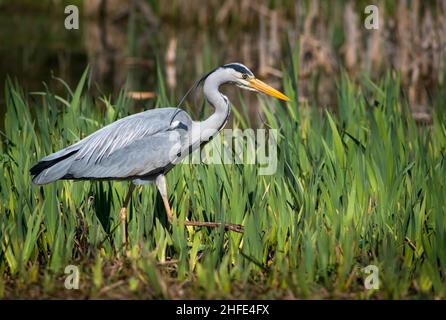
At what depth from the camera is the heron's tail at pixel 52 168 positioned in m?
4.48

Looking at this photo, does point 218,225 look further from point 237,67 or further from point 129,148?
point 237,67

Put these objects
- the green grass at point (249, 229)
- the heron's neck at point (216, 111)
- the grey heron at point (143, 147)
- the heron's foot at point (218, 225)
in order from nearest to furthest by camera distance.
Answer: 1. the green grass at point (249, 229)
2. the heron's foot at point (218, 225)
3. the grey heron at point (143, 147)
4. the heron's neck at point (216, 111)

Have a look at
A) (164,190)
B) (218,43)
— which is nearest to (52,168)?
(164,190)

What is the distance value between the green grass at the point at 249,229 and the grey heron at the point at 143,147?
0.14 metres

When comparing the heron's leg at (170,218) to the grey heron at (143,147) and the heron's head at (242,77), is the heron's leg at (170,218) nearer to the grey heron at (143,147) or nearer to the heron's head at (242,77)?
the grey heron at (143,147)

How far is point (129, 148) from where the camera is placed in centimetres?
477

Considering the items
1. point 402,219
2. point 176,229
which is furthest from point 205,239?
point 402,219

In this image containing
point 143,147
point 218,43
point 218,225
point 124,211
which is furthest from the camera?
point 218,43

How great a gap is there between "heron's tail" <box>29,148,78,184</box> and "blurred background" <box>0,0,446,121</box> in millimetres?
2240

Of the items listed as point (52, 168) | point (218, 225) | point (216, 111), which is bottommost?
point (218, 225)

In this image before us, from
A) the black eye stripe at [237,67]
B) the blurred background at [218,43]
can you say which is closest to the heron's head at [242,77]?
the black eye stripe at [237,67]

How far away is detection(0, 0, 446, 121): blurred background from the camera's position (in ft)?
31.9

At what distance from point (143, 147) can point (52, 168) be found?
1.69 feet

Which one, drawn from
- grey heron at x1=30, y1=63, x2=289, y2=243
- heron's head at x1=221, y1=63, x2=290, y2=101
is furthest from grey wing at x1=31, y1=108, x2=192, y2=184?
heron's head at x1=221, y1=63, x2=290, y2=101
